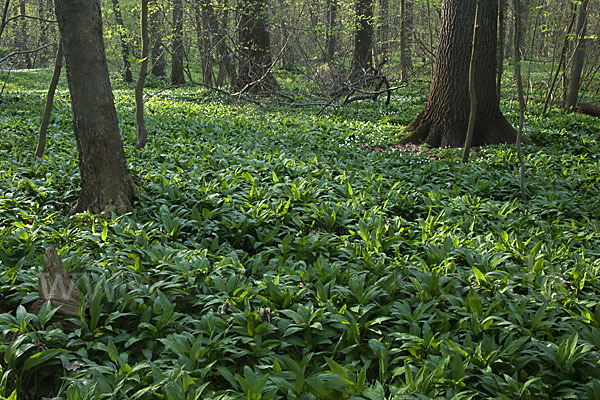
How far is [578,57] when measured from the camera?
928 cm

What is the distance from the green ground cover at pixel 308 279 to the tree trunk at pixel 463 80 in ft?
3.52

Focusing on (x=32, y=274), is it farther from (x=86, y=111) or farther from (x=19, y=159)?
(x=19, y=159)

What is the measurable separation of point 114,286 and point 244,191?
200 cm

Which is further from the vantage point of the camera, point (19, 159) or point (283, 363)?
point (19, 159)

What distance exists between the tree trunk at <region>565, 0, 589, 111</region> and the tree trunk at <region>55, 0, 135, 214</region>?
845 cm

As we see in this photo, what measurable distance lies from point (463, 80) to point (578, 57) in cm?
439

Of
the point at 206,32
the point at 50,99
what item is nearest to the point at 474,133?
the point at 50,99

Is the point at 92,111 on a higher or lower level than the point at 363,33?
lower

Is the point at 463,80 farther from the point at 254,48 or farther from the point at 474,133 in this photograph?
the point at 254,48

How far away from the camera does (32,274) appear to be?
2988mm

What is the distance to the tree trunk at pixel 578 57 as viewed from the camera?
8480 mm

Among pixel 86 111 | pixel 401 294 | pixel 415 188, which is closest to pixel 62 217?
pixel 86 111

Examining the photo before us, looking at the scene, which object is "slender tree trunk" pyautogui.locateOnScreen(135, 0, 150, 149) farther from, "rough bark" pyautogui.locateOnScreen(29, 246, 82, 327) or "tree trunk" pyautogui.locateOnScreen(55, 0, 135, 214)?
"rough bark" pyautogui.locateOnScreen(29, 246, 82, 327)

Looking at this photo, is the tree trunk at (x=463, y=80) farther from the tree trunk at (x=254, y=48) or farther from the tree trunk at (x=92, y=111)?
the tree trunk at (x=254, y=48)
